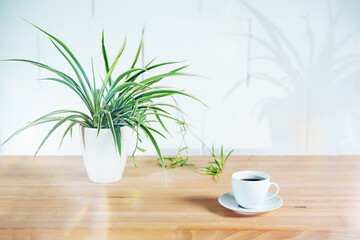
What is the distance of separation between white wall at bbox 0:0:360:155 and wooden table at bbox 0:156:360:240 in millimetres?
638

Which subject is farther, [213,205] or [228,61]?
[228,61]

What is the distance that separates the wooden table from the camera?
0.78m

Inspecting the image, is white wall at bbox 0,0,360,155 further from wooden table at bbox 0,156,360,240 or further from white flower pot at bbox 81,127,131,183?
white flower pot at bbox 81,127,131,183

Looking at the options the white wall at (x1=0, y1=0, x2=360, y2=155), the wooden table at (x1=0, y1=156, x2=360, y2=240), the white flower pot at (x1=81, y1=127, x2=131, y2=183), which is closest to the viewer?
the wooden table at (x1=0, y1=156, x2=360, y2=240)

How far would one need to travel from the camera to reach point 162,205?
0.91 metres

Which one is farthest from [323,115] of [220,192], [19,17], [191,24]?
[19,17]

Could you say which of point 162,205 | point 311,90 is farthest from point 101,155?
point 311,90

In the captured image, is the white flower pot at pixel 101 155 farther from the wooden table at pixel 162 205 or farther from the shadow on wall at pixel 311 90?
the shadow on wall at pixel 311 90

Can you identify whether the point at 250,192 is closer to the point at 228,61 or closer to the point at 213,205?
the point at 213,205

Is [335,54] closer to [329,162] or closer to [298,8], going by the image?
[298,8]

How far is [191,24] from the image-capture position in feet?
6.00

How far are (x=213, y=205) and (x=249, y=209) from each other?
10 cm

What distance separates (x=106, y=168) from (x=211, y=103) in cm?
92

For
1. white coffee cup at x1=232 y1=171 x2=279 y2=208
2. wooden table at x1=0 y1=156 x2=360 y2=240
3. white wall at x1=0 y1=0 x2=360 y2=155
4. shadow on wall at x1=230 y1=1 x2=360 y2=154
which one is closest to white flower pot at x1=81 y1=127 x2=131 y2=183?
wooden table at x1=0 y1=156 x2=360 y2=240
